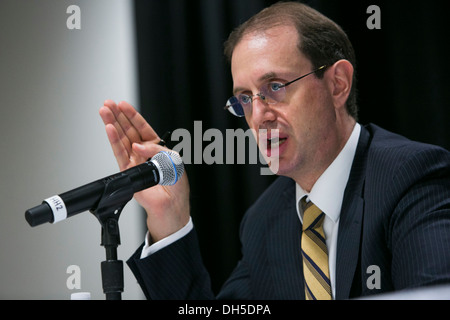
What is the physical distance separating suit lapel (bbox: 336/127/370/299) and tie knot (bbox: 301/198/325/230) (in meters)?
0.11

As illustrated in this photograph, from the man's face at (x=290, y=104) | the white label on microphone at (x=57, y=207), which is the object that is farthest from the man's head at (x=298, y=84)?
the white label on microphone at (x=57, y=207)

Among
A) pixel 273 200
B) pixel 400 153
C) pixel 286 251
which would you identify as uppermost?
pixel 400 153

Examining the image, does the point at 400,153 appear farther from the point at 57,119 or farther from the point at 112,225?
the point at 57,119

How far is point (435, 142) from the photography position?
1876 mm

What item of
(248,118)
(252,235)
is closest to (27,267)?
(252,235)

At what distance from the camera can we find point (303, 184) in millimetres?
1621

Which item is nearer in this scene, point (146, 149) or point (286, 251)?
point (146, 149)

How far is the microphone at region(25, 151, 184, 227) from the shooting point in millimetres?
902

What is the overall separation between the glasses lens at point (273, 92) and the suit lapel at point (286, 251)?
0.36 meters

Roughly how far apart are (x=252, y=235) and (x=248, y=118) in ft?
1.36

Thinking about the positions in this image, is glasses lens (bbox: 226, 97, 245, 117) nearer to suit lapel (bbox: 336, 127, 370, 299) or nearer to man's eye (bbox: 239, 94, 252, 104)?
man's eye (bbox: 239, 94, 252, 104)

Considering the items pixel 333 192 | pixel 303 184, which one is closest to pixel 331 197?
pixel 333 192

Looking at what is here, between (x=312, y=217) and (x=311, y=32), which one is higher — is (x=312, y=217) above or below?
below

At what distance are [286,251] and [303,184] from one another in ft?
0.73
